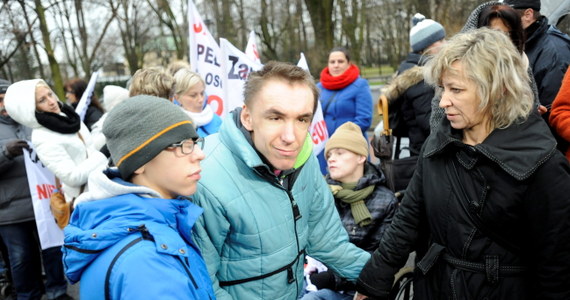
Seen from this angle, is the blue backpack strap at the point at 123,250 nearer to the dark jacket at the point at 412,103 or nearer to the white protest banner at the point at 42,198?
the dark jacket at the point at 412,103

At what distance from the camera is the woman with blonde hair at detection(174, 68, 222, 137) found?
348 centimetres

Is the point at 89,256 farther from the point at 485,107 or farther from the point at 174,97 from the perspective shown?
the point at 174,97

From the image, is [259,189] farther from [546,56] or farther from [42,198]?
[42,198]

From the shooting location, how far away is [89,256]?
128cm

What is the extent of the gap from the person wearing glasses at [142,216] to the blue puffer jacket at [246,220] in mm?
138

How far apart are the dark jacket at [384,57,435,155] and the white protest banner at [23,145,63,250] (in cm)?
298

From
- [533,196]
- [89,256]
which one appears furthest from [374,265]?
[89,256]

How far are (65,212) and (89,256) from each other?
2584 millimetres

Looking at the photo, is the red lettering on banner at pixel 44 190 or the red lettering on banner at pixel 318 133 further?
the red lettering on banner at pixel 318 133

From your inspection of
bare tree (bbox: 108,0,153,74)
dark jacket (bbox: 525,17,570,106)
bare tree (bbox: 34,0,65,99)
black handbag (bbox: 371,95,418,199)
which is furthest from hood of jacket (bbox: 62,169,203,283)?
bare tree (bbox: 108,0,153,74)

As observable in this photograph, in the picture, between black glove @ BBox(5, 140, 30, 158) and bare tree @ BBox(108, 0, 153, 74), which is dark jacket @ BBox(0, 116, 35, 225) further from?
bare tree @ BBox(108, 0, 153, 74)

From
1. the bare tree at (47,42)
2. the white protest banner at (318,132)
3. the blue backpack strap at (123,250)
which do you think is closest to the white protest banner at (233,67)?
the white protest banner at (318,132)

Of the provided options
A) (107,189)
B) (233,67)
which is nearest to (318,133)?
(233,67)

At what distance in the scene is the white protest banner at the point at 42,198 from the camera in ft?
11.7
